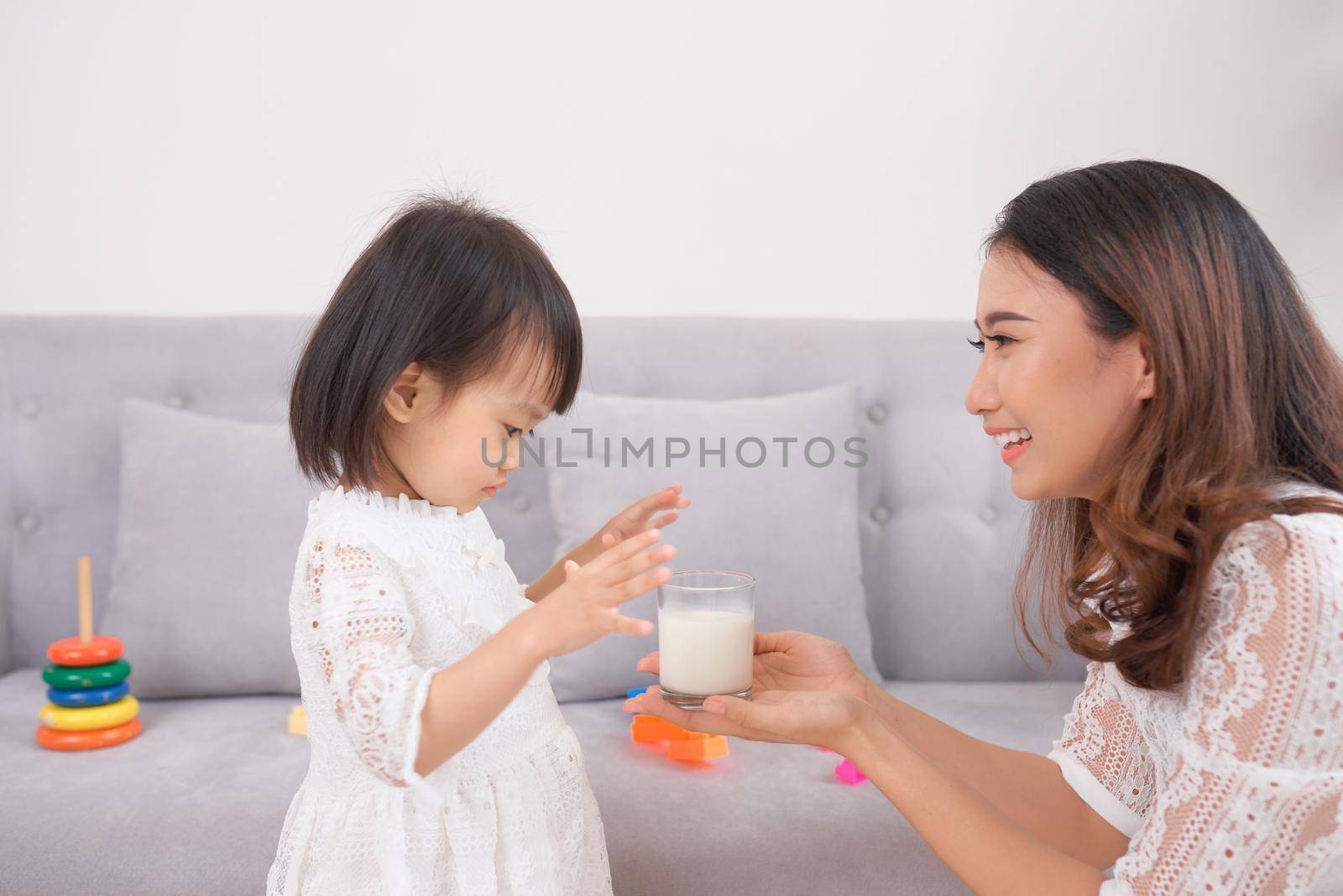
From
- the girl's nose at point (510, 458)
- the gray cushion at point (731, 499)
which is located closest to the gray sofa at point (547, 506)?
the gray cushion at point (731, 499)

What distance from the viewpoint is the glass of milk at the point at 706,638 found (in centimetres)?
129

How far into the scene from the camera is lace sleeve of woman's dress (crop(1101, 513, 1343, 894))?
3.34 ft

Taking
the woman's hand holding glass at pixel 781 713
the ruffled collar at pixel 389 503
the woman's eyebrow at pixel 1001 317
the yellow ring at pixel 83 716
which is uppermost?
the woman's eyebrow at pixel 1001 317

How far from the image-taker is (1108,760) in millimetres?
1419

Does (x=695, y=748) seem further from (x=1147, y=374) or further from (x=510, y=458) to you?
(x=1147, y=374)

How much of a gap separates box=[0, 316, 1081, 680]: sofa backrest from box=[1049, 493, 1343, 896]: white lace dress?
108cm

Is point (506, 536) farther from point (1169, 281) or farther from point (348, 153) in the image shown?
point (1169, 281)

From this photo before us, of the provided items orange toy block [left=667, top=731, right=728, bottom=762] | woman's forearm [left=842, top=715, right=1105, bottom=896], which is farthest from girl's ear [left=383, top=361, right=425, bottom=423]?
orange toy block [left=667, top=731, right=728, bottom=762]

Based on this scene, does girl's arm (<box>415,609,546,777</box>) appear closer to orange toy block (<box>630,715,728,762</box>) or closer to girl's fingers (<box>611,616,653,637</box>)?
girl's fingers (<box>611,616,653,637</box>)

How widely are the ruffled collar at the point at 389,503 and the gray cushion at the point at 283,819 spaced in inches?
22.1

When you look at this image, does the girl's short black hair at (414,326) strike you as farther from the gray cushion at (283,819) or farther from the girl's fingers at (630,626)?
the gray cushion at (283,819)

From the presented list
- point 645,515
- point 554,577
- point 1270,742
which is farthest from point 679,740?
point 1270,742

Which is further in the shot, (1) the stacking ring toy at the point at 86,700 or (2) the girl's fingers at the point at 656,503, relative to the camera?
(1) the stacking ring toy at the point at 86,700

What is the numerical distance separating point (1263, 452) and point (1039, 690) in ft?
3.71
